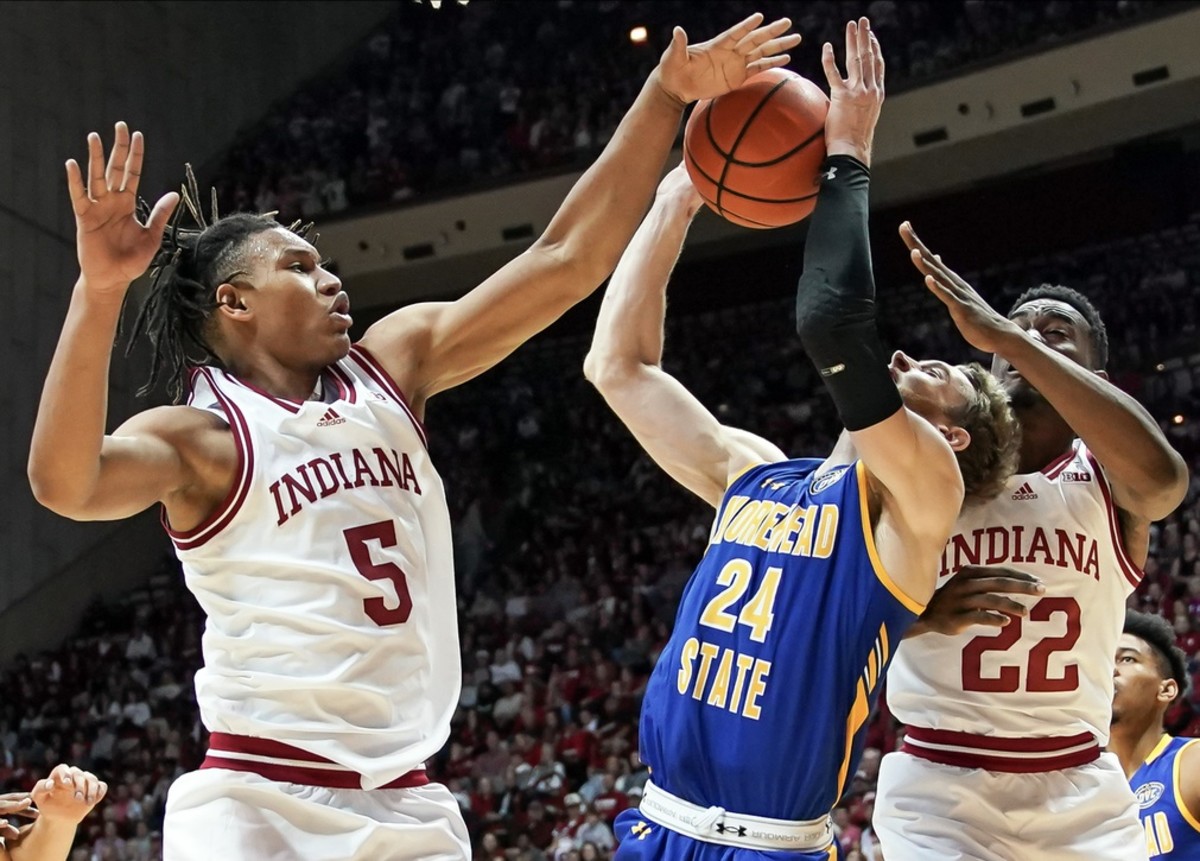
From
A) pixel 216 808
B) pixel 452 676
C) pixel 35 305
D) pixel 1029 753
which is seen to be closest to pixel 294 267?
pixel 452 676

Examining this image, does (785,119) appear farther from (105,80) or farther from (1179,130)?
(105,80)

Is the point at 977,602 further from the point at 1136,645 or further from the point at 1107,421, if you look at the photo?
the point at 1136,645

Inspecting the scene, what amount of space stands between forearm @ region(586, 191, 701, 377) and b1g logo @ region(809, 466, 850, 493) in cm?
70

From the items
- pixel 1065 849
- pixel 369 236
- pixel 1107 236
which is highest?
pixel 369 236

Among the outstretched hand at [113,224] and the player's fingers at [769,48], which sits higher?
the player's fingers at [769,48]

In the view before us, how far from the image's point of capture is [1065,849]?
12.7 feet

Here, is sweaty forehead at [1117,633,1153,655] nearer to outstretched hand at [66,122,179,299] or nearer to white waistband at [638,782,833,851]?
white waistband at [638,782,833,851]

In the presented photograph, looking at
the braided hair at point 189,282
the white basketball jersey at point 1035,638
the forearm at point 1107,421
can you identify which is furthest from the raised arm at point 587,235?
the white basketball jersey at point 1035,638

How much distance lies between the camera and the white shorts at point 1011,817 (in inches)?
153

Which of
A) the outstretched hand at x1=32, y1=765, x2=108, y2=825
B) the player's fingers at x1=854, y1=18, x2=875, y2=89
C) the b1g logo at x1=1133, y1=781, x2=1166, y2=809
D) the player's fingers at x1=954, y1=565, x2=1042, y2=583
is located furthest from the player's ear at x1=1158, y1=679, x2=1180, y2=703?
the outstretched hand at x1=32, y1=765, x2=108, y2=825

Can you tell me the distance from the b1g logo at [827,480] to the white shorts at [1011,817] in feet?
2.99

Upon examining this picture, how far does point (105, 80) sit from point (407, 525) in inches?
685

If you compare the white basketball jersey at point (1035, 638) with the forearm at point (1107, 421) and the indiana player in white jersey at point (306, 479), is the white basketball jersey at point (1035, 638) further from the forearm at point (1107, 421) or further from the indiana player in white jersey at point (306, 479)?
the indiana player in white jersey at point (306, 479)

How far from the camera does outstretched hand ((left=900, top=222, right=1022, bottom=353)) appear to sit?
3754mm
